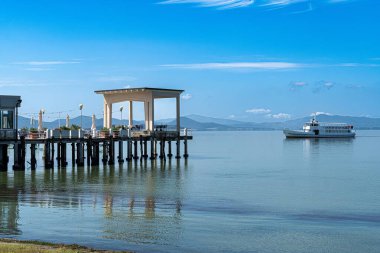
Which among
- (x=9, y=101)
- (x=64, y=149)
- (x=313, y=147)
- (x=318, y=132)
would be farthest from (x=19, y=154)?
(x=318, y=132)

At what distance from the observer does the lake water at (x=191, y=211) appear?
22672 millimetres

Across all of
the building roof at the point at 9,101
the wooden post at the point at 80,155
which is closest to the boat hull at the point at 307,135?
the wooden post at the point at 80,155

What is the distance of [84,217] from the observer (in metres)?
27.7

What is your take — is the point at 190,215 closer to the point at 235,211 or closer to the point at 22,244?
the point at 235,211

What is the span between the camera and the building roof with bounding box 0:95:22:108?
47.2 m

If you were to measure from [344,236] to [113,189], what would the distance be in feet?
64.3

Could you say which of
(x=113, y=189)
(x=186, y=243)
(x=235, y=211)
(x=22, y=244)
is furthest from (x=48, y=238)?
(x=113, y=189)

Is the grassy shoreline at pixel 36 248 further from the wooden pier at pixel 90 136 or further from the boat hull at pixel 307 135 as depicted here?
the boat hull at pixel 307 135

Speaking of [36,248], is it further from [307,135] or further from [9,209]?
[307,135]

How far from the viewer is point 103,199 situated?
34.7 metres

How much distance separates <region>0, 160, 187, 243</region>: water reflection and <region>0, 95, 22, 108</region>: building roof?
5.53 metres

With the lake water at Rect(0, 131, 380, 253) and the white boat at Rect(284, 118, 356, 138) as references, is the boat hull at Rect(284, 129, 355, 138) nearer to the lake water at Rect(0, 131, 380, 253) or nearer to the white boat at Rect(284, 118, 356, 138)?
the white boat at Rect(284, 118, 356, 138)

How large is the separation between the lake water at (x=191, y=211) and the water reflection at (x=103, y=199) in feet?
0.15

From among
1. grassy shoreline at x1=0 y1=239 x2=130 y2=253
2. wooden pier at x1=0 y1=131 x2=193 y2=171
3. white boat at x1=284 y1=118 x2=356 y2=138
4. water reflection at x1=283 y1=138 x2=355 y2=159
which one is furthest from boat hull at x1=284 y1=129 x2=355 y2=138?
grassy shoreline at x1=0 y1=239 x2=130 y2=253
